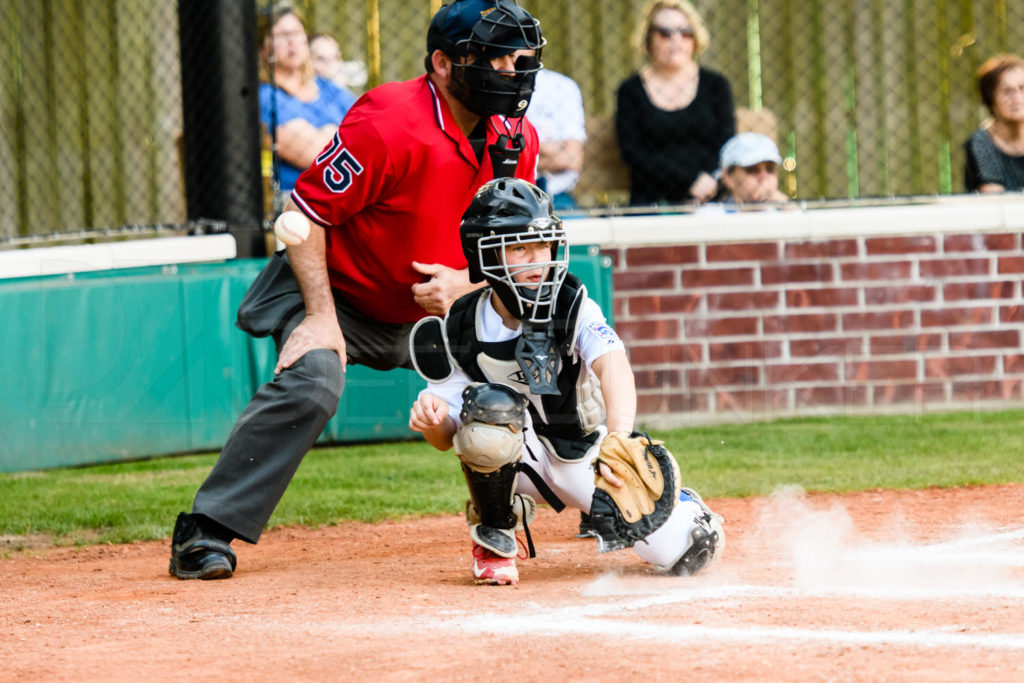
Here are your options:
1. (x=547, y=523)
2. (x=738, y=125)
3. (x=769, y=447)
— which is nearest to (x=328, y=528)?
(x=547, y=523)

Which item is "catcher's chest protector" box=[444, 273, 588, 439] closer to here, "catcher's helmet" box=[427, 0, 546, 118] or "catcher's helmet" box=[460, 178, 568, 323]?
"catcher's helmet" box=[460, 178, 568, 323]

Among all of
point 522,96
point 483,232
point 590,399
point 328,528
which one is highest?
point 522,96

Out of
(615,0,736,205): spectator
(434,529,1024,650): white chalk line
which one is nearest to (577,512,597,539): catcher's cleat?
(434,529,1024,650): white chalk line

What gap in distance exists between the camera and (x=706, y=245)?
7.85 meters

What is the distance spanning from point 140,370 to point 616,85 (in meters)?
5.30

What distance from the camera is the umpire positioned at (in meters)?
4.53

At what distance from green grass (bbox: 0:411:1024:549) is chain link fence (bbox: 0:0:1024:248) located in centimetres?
375

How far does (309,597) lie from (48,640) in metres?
0.77

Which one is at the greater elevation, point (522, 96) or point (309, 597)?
point (522, 96)

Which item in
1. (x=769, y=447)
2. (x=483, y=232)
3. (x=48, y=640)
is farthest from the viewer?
(x=769, y=447)

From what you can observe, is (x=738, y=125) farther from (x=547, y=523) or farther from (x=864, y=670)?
(x=864, y=670)

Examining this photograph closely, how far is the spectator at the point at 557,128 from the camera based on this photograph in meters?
7.87

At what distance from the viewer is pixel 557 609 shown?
3.69m

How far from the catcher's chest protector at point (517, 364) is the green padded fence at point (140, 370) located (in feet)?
10.7
